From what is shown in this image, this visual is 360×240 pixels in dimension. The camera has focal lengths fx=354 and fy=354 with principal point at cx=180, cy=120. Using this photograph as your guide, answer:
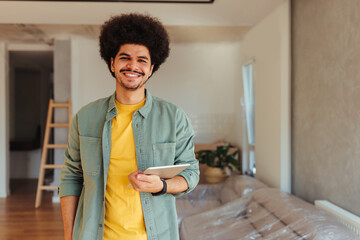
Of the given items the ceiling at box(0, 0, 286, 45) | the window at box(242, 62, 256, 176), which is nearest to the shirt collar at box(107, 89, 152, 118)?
the ceiling at box(0, 0, 286, 45)

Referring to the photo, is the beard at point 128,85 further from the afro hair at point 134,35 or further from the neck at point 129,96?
the afro hair at point 134,35

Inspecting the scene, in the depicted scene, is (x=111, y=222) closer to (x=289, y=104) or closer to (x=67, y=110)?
(x=289, y=104)

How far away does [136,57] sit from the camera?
1.33 meters

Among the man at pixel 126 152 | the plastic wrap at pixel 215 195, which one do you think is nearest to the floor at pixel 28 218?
the plastic wrap at pixel 215 195

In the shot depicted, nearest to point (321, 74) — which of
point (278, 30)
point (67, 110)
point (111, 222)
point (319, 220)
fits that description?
point (278, 30)

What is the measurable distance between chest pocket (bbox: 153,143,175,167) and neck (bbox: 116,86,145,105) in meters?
0.20

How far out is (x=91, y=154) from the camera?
131 centimetres

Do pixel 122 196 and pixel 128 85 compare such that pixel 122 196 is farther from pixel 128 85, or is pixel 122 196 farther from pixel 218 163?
pixel 218 163

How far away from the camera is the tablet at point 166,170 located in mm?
1135

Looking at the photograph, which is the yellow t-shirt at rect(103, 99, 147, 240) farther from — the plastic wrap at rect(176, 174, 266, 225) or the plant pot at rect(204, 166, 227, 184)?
the plant pot at rect(204, 166, 227, 184)

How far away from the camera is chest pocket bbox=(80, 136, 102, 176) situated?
130 cm

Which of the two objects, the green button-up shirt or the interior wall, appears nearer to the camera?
the green button-up shirt

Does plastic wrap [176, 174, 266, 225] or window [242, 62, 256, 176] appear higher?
window [242, 62, 256, 176]

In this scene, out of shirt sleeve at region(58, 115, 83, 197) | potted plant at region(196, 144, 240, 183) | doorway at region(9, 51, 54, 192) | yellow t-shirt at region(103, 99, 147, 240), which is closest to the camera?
yellow t-shirt at region(103, 99, 147, 240)
